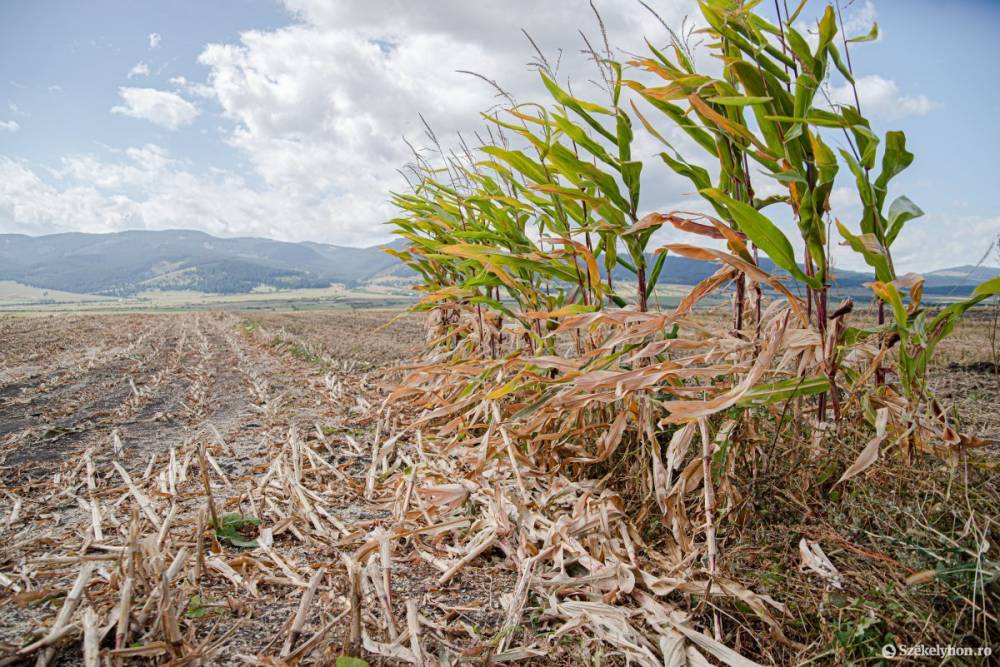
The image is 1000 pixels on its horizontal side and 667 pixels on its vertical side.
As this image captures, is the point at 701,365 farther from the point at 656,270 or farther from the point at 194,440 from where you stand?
the point at 194,440

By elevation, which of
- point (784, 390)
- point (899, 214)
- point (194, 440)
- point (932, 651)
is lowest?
point (194, 440)

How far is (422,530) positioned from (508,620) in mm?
597

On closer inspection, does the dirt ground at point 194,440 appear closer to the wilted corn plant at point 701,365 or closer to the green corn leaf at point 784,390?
the wilted corn plant at point 701,365

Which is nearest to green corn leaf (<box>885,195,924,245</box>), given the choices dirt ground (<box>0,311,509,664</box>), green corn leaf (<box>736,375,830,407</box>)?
green corn leaf (<box>736,375,830,407</box>)

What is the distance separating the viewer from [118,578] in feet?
4.74

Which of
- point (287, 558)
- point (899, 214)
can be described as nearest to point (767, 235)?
point (899, 214)

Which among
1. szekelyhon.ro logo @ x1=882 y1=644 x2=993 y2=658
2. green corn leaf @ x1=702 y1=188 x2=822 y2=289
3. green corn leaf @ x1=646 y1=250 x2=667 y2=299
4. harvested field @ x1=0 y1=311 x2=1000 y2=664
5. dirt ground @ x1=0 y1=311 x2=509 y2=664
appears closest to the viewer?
szekelyhon.ro logo @ x1=882 y1=644 x2=993 y2=658

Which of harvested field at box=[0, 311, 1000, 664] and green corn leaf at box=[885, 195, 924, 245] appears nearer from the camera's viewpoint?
harvested field at box=[0, 311, 1000, 664]

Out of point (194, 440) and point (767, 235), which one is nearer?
point (767, 235)

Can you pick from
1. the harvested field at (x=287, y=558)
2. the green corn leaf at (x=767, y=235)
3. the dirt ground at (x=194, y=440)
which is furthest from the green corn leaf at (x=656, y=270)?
the dirt ground at (x=194, y=440)

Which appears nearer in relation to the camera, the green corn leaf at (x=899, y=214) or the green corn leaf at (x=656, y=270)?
the green corn leaf at (x=899, y=214)

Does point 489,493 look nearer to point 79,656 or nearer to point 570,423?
point 570,423

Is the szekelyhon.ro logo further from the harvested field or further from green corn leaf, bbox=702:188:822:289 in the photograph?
green corn leaf, bbox=702:188:822:289

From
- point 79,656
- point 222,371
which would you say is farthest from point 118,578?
point 222,371
